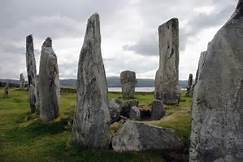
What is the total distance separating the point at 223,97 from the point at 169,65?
58.8ft

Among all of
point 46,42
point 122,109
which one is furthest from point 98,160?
point 46,42

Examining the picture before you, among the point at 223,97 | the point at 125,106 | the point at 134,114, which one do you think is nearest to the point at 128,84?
the point at 125,106

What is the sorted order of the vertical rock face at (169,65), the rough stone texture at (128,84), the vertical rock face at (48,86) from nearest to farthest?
the vertical rock face at (48,86), the vertical rock face at (169,65), the rough stone texture at (128,84)

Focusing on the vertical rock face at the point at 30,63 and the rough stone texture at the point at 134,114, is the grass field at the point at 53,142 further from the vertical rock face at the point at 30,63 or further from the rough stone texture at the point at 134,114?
the vertical rock face at the point at 30,63

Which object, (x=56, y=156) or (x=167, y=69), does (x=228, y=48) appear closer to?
(x=56, y=156)

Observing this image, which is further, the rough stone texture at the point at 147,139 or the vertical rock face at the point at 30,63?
the vertical rock face at the point at 30,63

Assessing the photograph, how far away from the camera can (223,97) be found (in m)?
12.4

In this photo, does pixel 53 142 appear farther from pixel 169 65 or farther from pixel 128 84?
pixel 128 84

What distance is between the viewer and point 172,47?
30.1 m

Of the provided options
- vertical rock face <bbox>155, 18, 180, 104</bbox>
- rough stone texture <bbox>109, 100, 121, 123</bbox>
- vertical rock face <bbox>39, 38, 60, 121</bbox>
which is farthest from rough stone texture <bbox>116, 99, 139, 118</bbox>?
vertical rock face <bbox>155, 18, 180, 104</bbox>

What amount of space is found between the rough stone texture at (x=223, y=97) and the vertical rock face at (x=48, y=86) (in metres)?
13.4

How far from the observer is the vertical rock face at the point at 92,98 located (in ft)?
58.0

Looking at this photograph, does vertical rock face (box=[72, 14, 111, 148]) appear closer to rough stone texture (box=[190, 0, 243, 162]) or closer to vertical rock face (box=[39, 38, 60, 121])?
rough stone texture (box=[190, 0, 243, 162])

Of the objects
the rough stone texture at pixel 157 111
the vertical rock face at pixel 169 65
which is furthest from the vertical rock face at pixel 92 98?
the vertical rock face at pixel 169 65
